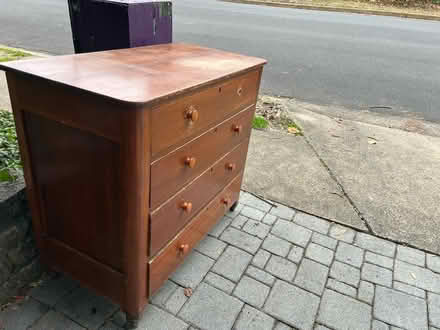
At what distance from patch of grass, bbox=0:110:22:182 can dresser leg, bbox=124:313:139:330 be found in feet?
3.34

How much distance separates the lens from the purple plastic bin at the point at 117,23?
7.10ft

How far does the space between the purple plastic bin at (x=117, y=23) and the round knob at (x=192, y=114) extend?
893 mm

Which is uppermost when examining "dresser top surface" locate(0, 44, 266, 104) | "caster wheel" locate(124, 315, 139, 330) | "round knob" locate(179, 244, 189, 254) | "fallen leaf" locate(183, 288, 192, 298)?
"dresser top surface" locate(0, 44, 266, 104)

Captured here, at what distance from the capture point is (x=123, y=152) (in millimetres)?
1402

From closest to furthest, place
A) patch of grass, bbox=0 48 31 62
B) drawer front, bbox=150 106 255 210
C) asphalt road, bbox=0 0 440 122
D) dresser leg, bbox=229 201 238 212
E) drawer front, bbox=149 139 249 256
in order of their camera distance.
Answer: drawer front, bbox=150 106 255 210
drawer front, bbox=149 139 249 256
dresser leg, bbox=229 201 238 212
patch of grass, bbox=0 48 31 62
asphalt road, bbox=0 0 440 122

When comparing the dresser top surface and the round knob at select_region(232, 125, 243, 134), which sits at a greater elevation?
the dresser top surface

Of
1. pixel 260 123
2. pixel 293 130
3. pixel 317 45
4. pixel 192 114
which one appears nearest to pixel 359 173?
pixel 293 130

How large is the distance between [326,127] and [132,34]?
307cm

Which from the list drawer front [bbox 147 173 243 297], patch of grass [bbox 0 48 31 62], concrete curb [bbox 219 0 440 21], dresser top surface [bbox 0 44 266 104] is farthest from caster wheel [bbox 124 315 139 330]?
concrete curb [bbox 219 0 440 21]

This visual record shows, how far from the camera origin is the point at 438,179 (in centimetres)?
354

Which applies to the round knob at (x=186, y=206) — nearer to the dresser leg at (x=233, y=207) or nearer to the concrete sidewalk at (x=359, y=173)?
the dresser leg at (x=233, y=207)

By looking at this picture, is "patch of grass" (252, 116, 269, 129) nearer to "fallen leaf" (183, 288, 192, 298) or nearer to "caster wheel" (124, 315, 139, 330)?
"fallen leaf" (183, 288, 192, 298)

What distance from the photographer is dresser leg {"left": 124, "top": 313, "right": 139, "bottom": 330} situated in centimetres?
184

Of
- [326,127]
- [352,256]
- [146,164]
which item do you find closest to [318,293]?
[352,256]
